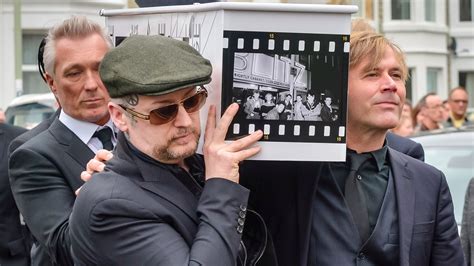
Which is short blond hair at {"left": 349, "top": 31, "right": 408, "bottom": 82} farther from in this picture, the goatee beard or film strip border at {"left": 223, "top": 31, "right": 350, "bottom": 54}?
the goatee beard

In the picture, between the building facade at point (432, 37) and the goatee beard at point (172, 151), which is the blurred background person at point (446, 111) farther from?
the building facade at point (432, 37)

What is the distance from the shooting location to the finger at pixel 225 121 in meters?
3.29

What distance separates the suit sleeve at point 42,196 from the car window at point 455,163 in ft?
15.1

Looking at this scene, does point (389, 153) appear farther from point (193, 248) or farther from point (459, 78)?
point (459, 78)

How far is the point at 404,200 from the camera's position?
3.95 meters

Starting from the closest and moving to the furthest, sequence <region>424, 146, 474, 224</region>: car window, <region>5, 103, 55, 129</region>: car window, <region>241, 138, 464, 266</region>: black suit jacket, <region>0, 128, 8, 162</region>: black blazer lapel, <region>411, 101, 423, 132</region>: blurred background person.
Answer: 1. <region>241, 138, 464, 266</region>: black suit jacket
2. <region>0, 128, 8, 162</region>: black blazer lapel
3. <region>424, 146, 474, 224</region>: car window
4. <region>411, 101, 423, 132</region>: blurred background person
5. <region>5, 103, 55, 129</region>: car window

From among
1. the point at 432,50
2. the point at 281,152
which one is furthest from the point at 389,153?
the point at 432,50

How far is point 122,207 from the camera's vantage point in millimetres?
3186

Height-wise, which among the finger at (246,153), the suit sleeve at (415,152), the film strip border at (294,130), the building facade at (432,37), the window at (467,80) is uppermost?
the building facade at (432,37)

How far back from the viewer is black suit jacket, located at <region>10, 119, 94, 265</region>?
397 centimetres

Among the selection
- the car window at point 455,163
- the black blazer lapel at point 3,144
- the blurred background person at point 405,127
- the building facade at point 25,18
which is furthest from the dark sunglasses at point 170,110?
the building facade at point 25,18

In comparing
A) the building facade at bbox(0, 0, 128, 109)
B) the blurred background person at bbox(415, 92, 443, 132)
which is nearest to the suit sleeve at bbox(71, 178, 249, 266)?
the blurred background person at bbox(415, 92, 443, 132)

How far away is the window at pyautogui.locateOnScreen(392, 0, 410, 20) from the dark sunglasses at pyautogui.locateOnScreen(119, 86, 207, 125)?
33612mm

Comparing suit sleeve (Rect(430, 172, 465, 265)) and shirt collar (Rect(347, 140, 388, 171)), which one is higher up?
shirt collar (Rect(347, 140, 388, 171))
